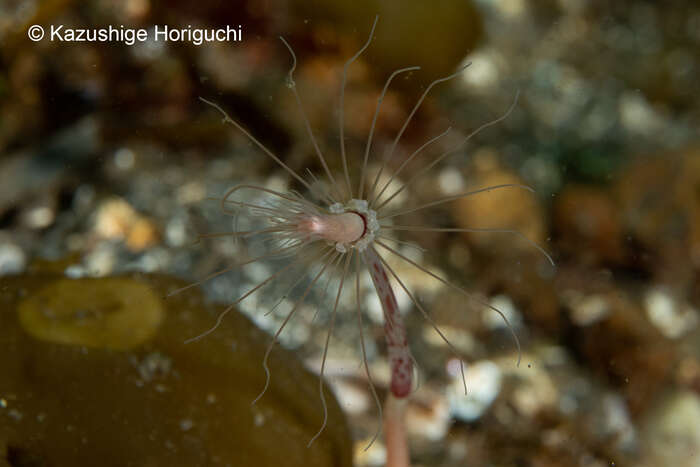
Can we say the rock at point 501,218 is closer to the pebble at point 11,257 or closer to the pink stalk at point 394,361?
the pink stalk at point 394,361

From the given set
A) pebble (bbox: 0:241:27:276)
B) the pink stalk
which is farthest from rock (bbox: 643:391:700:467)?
pebble (bbox: 0:241:27:276)

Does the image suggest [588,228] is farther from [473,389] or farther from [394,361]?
[394,361]

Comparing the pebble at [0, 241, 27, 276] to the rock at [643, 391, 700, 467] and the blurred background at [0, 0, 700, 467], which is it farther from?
the rock at [643, 391, 700, 467]

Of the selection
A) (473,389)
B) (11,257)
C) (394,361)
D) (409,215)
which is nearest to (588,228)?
(409,215)

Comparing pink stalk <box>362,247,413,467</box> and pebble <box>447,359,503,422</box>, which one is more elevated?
pink stalk <box>362,247,413,467</box>

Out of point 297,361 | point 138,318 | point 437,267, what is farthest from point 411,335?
point 138,318

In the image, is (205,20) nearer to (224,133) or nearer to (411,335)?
(224,133)
